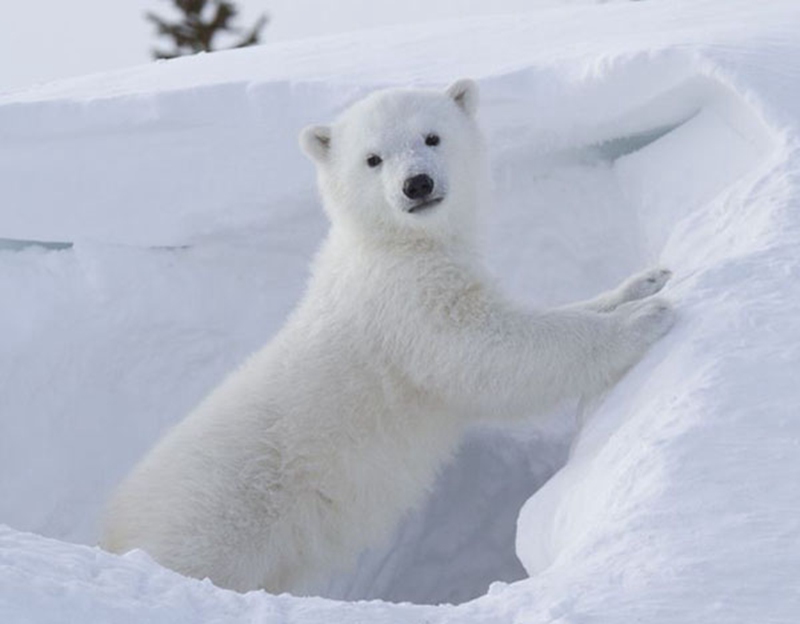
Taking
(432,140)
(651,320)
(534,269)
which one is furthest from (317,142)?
(651,320)

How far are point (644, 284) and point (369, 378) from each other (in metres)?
0.72

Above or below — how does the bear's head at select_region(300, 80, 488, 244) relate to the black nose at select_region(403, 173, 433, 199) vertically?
above

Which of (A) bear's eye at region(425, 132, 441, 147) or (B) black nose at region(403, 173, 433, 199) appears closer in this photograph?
(B) black nose at region(403, 173, 433, 199)

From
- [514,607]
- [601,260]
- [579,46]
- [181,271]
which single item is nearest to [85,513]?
[181,271]

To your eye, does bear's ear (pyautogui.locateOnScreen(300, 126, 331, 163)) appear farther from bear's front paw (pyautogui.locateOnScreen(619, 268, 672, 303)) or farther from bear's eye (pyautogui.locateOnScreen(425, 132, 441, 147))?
bear's front paw (pyautogui.locateOnScreen(619, 268, 672, 303))

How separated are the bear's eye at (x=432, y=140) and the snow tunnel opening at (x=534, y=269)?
55 centimetres

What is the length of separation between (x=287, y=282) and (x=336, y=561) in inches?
46.6

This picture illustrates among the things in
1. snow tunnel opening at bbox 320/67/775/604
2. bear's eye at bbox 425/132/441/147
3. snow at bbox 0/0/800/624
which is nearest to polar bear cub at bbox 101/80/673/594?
bear's eye at bbox 425/132/441/147

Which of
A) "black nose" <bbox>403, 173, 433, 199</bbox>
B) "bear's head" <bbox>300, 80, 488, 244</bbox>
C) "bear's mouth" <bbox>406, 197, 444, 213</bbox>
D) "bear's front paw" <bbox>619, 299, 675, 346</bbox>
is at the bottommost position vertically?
"bear's front paw" <bbox>619, 299, 675, 346</bbox>

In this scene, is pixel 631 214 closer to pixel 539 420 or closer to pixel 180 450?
pixel 539 420

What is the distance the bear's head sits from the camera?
3.48m

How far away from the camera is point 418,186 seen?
11.2ft

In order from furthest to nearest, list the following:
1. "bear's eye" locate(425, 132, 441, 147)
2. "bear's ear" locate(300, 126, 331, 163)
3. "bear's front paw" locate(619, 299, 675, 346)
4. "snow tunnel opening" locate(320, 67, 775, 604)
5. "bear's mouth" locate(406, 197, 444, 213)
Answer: "snow tunnel opening" locate(320, 67, 775, 604) → "bear's ear" locate(300, 126, 331, 163) → "bear's eye" locate(425, 132, 441, 147) → "bear's mouth" locate(406, 197, 444, 213) → "bear's front paw" locate(619, 299, 675, 346)

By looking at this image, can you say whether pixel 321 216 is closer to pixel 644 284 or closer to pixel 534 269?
pixel 534 269
